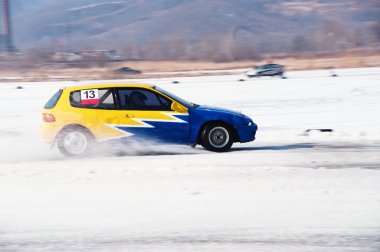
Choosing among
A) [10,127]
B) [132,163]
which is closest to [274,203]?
[132,163]

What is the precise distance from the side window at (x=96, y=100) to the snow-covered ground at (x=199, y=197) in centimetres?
101

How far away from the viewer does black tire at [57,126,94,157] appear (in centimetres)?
1239

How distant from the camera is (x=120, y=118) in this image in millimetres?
12375

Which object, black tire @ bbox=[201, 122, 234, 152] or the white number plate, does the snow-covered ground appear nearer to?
black tire @ bbox=[201, 122, 234, 152]

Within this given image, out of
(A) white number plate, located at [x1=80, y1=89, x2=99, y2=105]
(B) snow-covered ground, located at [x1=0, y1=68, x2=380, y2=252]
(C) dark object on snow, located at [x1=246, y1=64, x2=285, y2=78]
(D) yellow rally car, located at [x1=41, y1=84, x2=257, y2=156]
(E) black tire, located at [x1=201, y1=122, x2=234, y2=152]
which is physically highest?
(C) dark object on snow, located at [x1=246, y1=64, x2=285, y2=78]

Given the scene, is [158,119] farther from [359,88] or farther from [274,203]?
[359,88]

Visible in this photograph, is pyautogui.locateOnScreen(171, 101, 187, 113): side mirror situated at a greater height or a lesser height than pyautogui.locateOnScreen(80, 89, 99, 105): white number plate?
lesser

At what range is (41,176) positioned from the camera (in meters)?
10.2

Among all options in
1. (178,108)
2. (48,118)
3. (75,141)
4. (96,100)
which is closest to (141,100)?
(178,108)

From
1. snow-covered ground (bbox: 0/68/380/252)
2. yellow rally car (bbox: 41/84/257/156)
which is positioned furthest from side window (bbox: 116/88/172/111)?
snow-covered ground (bbox: 0/68/380/252)

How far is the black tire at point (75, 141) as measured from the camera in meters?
12.4

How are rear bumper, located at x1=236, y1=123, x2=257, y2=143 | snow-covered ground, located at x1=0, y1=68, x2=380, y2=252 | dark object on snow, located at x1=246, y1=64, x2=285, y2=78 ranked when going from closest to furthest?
snow-covered ground, located at x1=0, y1=68, x2=380, y2=252 → rear bumper, located at x1=236, y1=123, x2=257, y2=143 → dark object on snow, located at x1=246, y1=64, x2=285, y2=78

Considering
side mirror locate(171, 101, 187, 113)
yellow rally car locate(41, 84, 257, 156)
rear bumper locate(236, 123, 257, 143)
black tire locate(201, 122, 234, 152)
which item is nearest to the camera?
yellow rally car locate(41, 84, 257, 156)

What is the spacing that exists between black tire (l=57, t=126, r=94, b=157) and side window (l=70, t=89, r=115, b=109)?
48 cm
